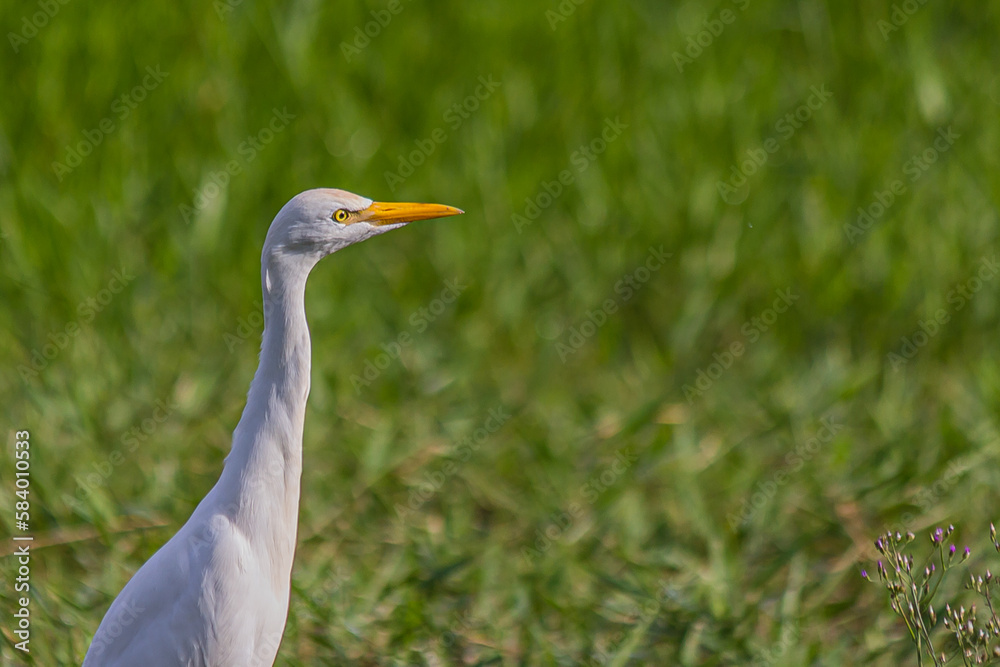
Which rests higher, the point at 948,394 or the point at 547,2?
the point at 547,2

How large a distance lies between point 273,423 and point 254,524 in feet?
0.57

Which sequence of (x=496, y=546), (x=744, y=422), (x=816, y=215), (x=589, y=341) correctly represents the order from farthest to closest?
(x=816, y=215)
(x=589, y=341)
(x=744, y=422)
(x=496, y=546)

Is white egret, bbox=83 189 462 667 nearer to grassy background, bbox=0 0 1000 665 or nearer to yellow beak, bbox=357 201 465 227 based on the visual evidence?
yellow beak, bbox=357 201 465 227

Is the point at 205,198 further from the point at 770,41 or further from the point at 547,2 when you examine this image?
the point at 770,41

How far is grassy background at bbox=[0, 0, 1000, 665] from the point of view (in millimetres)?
2934

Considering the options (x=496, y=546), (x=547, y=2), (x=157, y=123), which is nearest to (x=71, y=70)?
(x=157, y=123)

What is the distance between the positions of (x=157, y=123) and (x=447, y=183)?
1.06m

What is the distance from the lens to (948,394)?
364cm

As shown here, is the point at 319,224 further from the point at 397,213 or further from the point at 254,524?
the point at 254,524

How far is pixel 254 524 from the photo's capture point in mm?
2004

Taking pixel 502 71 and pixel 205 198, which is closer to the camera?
pixel 205 198

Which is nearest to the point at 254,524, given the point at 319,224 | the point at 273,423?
the point at 273,423

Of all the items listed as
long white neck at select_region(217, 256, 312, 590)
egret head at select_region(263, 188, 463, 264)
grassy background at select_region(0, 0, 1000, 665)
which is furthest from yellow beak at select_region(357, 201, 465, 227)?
grassy background at select_region(0, 0, 1000, 665)

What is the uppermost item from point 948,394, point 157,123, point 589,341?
point 157,123
